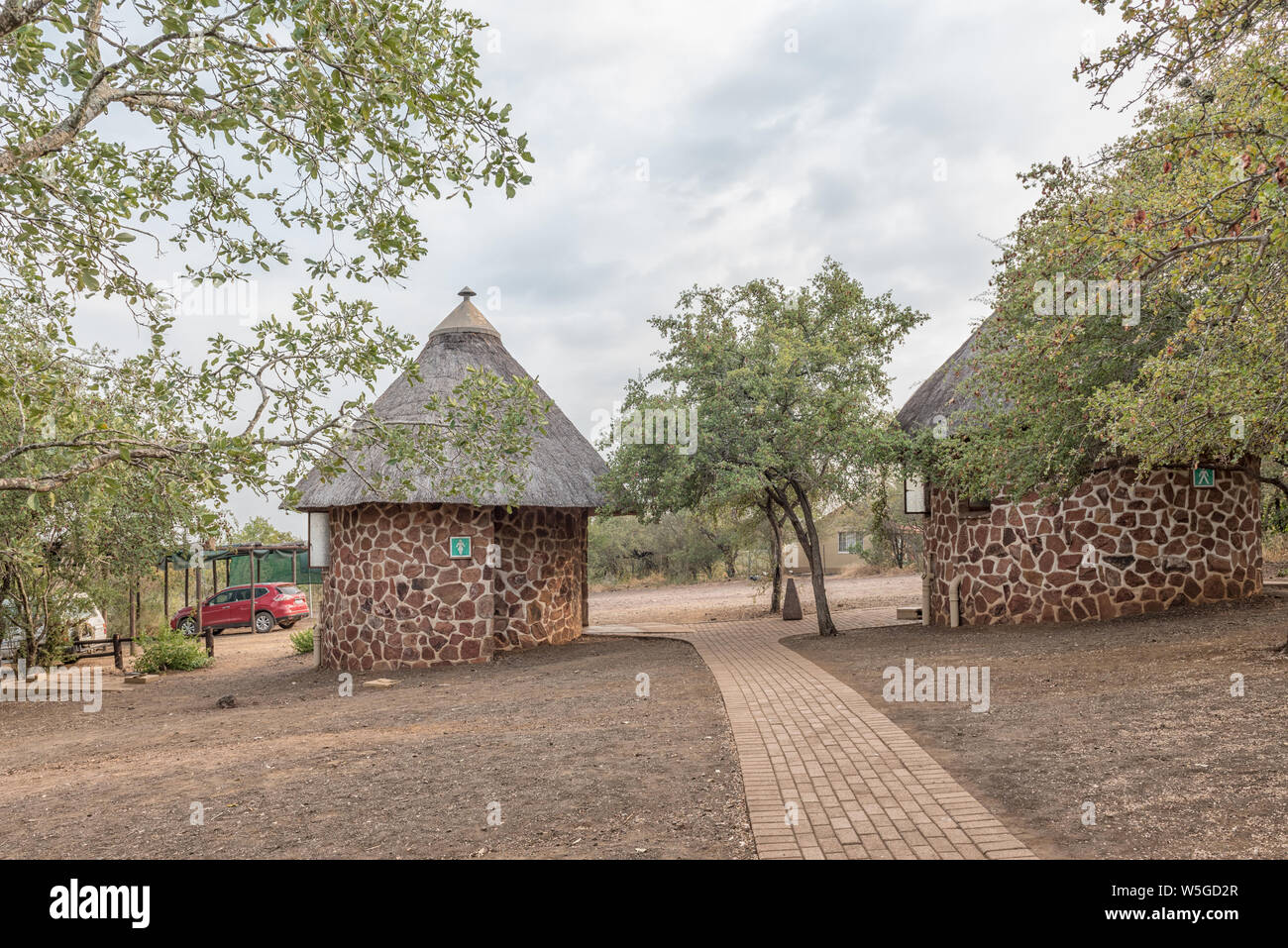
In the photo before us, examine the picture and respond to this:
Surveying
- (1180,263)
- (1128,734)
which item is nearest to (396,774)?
(1128,734)

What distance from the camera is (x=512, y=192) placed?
4.97 meters

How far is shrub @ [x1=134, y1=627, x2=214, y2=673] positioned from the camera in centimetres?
1516

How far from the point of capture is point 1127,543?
12.5 m

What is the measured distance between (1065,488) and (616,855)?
8.71 m

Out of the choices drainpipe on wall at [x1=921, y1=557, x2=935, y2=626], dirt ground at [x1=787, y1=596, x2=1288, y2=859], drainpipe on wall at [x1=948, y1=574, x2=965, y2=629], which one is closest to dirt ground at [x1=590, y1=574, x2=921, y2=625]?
drainpipe on wall at [x1=921, y1=557, x2=935, y2=626]

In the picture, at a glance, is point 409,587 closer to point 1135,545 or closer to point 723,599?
point 1135,545

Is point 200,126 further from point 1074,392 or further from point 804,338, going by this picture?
point 804,338

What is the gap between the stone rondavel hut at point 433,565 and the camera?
1305 centimetres

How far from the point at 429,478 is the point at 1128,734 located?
9520 mm

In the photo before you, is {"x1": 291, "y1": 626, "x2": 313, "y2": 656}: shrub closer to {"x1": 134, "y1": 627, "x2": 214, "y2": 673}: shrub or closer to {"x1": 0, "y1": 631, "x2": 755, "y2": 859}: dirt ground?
{"x1": 134, "y1": 627, "x2": 214, "y2": 673}: shrub

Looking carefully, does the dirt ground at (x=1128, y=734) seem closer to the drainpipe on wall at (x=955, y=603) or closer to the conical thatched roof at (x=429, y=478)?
the drainpipe on wall at (x=955, y=603)

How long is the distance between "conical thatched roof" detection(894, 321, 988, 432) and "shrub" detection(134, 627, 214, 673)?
13842 millimetres

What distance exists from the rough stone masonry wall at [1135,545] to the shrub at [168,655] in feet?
48.4
